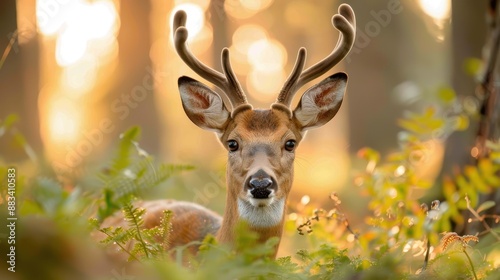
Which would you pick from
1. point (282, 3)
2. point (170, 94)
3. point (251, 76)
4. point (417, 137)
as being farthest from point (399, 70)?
point (417, 137)

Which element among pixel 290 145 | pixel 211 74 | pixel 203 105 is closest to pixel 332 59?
pixel 290 145

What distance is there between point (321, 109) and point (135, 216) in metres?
3.13

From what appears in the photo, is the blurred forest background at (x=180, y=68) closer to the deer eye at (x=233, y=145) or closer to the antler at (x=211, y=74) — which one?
the antler at (x=211, y=74)

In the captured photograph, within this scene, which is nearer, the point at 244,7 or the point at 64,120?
A: the point at 64,120

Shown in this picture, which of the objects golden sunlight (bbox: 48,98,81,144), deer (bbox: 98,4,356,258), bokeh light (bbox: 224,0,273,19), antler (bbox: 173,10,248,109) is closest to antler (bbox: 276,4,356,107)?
deer (bbox: 98,4,356,258)

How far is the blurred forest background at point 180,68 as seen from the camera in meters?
18.3

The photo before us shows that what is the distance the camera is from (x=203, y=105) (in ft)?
21.3

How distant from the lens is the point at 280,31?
35750mm

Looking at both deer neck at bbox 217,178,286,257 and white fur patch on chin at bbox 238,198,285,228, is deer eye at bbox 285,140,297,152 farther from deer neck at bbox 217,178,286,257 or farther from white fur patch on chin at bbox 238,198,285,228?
white fur patch on chin at bbox 238,198,285,228

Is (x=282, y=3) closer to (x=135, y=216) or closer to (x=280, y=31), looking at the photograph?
(x=280, y=31)

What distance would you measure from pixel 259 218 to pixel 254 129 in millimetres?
807

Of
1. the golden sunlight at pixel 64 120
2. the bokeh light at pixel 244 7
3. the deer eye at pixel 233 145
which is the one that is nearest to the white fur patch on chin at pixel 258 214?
the deer eye at pixel 233 145

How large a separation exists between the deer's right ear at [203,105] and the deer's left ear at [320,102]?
2.03 ft

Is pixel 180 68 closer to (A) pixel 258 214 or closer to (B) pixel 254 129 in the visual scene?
(B) pixel 254 129
